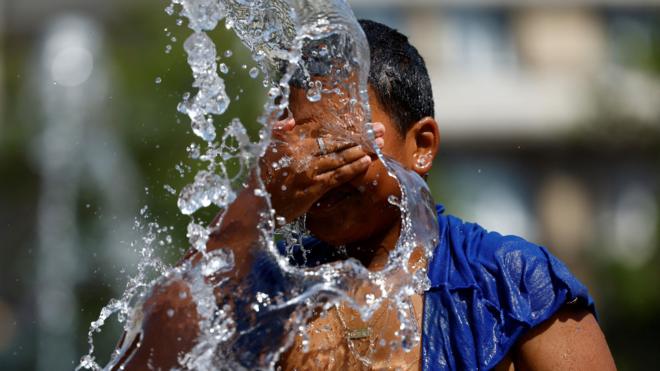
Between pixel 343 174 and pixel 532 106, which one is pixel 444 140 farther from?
pixel 343 174

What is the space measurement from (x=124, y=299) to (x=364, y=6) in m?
15.9

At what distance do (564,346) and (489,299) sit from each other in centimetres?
19

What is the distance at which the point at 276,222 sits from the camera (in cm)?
268

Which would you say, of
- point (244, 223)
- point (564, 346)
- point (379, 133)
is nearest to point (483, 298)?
point (564, 346)

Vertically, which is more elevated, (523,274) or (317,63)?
(317,63)

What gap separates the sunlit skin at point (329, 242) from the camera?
8.66 ft

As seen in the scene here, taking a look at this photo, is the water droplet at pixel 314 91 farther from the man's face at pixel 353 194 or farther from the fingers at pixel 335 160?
the fingers at pixel 335 160

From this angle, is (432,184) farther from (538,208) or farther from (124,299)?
(124,299)

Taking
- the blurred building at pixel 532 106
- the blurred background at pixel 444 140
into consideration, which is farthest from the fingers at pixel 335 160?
the blurred building at pixel 532 106

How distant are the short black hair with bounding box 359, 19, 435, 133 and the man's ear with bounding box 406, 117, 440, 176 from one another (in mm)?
18

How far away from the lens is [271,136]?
262cm

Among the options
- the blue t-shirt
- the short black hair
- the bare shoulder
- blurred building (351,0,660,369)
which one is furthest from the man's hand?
blurred building (351,0,660,369)

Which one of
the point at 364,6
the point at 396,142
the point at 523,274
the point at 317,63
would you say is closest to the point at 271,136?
the point at 317,63

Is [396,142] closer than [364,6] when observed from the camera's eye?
Yes
